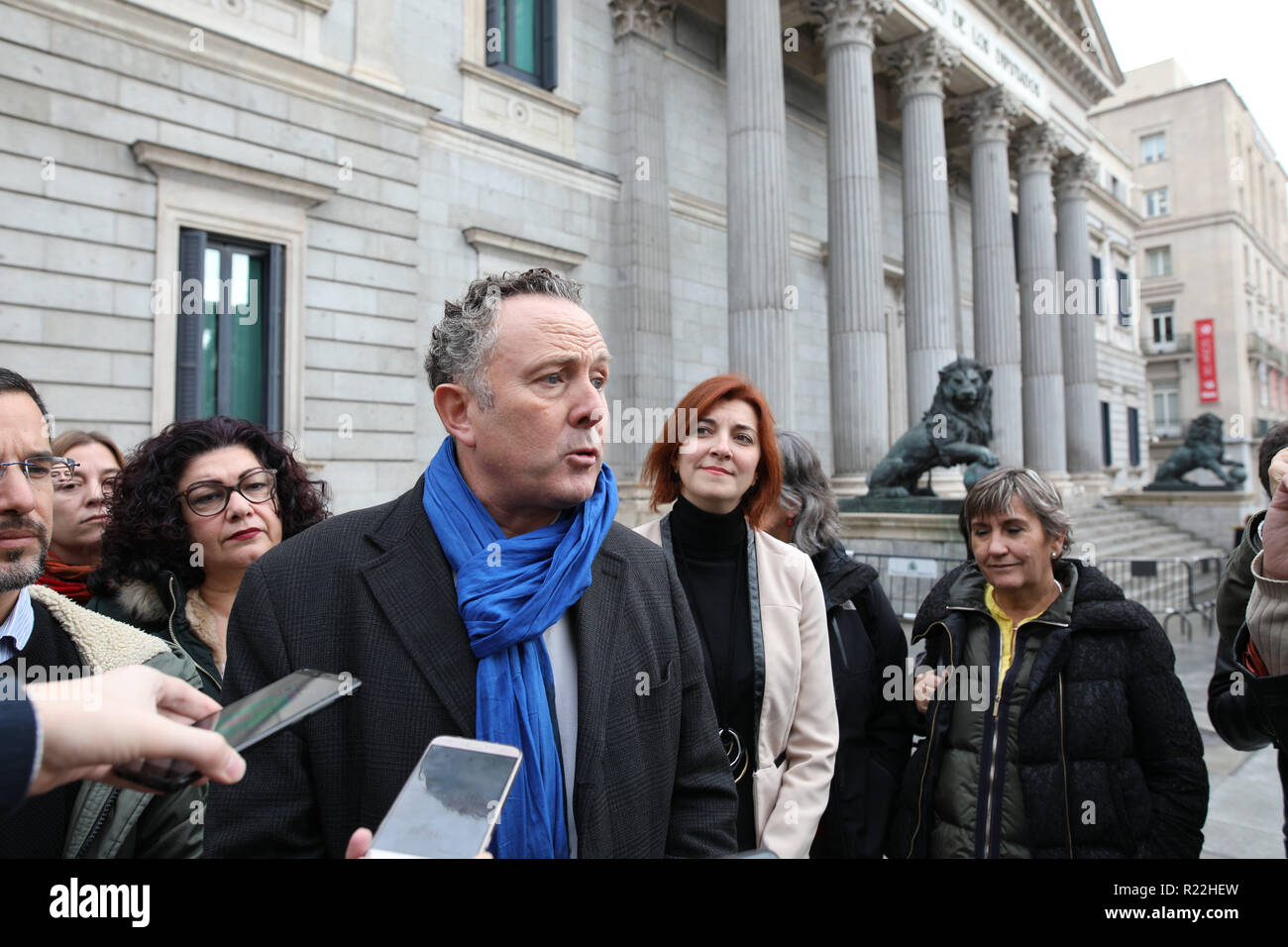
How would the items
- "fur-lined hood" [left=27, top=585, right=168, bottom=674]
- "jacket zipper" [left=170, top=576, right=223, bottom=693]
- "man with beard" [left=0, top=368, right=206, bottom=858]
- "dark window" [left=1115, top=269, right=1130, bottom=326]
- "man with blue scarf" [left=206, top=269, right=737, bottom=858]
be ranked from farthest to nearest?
"dark window" [left=1115, top=269, right=1130, bottom=326] < "jacket zipper" [left=170, top=576, right=223, bottom=693] < "fur-lined hood" [left=27, top=585, right=168, bottom=674] < "man with beard" [left=0, top=368, right=206, bottom=858] < "man with blue scarf" [left=206, top=269, right=737, bottom=858]

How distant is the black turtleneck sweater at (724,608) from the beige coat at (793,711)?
54 millimetres

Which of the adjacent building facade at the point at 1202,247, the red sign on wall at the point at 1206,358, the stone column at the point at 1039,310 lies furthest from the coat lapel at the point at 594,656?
the red sign on wall at the point at 1206,358

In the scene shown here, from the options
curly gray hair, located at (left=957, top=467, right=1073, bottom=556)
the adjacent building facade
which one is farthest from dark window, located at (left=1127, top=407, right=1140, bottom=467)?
curly gray hair, located at (left=957, top=467, right=1073, bottom=556)

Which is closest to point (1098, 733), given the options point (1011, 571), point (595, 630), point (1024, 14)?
point (1011, 571)

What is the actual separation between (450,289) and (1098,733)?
37.8ft

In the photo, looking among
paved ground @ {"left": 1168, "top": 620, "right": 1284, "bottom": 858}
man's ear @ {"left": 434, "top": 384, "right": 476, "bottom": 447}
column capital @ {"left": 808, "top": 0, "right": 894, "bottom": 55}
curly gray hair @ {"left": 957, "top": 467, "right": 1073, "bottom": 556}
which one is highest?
column capital @ {"left": 808, "top": 0, "right": 894, "bottom": 55}

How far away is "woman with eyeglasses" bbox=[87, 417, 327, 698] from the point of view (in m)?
2.63

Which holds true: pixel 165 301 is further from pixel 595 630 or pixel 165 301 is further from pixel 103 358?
pixel 595 630

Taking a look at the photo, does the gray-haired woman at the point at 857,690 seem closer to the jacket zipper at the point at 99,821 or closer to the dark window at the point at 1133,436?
the jacket zipper at the point at 99,821

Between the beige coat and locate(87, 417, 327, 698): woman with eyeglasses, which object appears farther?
locate(87, 417, 327, 698): woman with eyeglasses

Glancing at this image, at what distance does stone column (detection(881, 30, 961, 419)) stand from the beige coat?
574 inches

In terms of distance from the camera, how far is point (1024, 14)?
2080 centimetres

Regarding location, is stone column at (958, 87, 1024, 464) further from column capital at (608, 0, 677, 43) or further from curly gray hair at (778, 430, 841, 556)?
curly gray hair at (778, 430, 841, 556)

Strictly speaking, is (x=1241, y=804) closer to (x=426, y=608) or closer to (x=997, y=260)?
(x=426, y=608)
